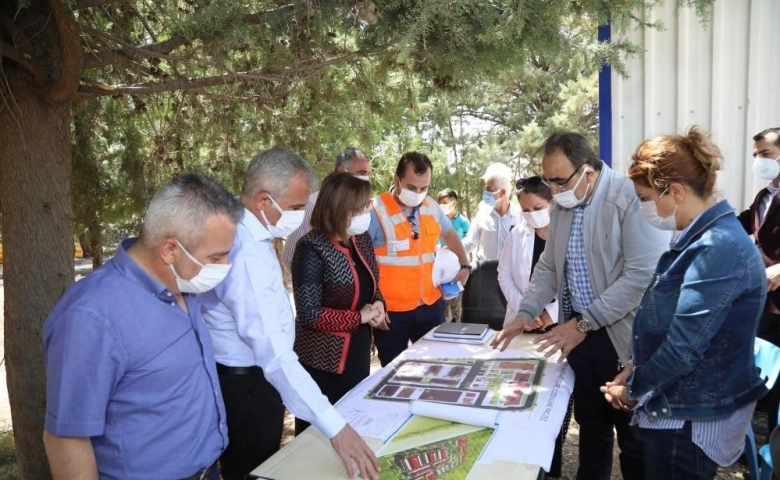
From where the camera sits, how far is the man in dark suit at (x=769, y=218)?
10.4 feet

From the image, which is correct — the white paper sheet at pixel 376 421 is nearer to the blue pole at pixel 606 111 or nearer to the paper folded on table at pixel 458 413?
the paper folded on table at pixel 458 413

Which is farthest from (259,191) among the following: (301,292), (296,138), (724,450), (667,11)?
(667,11)

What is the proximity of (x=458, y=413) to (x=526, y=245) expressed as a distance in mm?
1902

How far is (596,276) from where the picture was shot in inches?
93.6

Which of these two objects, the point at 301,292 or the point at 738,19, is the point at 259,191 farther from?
the point at 738,19

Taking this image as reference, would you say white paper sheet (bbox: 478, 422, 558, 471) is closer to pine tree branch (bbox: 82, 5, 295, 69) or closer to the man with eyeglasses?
the man with eyeglasses

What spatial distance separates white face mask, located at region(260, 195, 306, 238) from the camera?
2074 millimetres

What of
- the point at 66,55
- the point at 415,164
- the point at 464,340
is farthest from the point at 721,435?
the point at 66,55

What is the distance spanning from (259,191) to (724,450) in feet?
5.69

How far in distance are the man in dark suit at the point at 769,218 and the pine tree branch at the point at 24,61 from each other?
3655 millimetres

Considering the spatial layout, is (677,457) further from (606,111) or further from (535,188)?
(606,111)

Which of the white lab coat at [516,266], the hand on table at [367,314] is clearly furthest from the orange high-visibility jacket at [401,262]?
the hand on table at [367,314]

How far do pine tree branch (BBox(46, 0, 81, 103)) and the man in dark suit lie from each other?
3.46 metres

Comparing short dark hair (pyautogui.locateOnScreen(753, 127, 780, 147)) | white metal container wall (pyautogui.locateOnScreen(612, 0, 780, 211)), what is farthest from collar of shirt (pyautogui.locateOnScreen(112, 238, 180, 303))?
short dark hair (pyautogui.locateOnScreen(753, 127, 780, 147))
